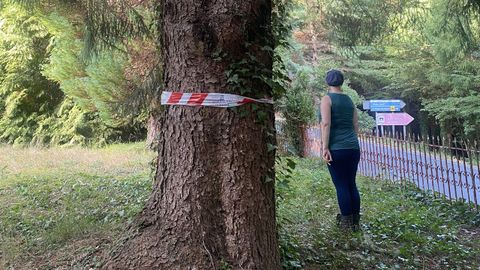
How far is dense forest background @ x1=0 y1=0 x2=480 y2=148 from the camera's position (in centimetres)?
461

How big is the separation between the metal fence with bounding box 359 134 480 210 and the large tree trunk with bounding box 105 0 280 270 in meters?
3.73

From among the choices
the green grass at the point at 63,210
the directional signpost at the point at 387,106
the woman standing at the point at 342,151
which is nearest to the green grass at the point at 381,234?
the woman standing at the point at 342,151

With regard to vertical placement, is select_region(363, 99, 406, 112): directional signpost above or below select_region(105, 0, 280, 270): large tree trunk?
above

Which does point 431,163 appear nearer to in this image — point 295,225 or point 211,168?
point 295,225

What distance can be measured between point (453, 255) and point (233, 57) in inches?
94.4

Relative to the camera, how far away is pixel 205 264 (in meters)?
2.14

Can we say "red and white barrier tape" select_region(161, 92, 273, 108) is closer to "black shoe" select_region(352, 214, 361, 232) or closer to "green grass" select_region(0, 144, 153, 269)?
"green grass" select_region(0, 144, 153, 269)

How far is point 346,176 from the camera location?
3568mm

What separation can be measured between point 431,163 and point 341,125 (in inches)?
118

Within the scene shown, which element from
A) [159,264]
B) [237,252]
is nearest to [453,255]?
[237,252]

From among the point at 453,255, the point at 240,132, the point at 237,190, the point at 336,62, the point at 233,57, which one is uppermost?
the point at 336,62

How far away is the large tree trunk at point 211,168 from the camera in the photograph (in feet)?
7.26

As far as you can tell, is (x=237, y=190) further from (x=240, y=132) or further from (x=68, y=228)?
(x=68, y=228)

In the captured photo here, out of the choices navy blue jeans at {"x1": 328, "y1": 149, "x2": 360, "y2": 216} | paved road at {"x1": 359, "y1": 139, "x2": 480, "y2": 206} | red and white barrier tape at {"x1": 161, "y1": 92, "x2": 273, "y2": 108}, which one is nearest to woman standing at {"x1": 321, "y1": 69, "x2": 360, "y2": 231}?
navy blue jeans at {"x1": 328, "y1": 149, "x2": 360, "y2": 216}
